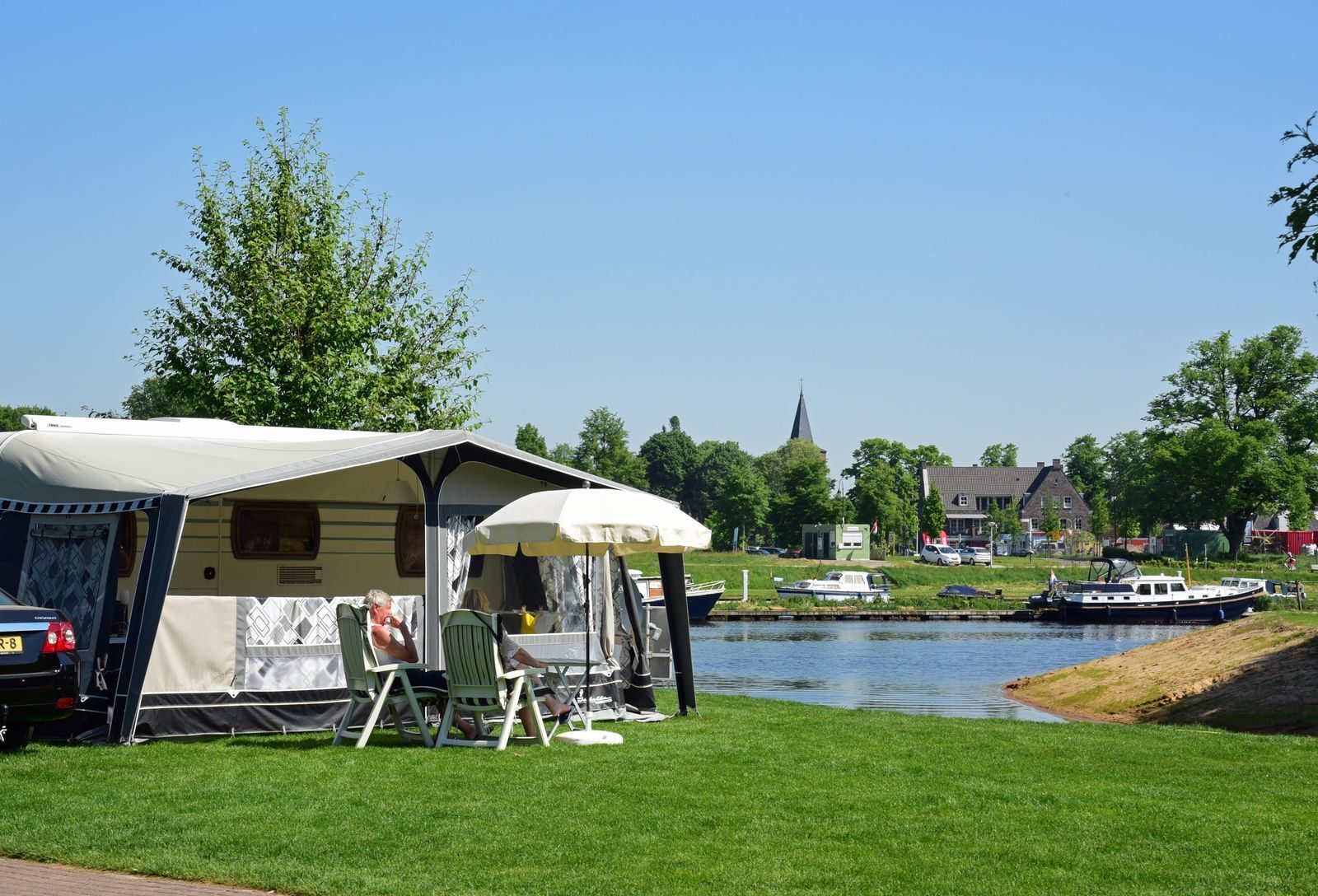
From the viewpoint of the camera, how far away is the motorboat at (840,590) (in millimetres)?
69000

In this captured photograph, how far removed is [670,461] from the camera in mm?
149125

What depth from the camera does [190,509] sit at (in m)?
15.0

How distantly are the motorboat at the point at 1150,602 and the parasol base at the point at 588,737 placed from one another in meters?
52.9

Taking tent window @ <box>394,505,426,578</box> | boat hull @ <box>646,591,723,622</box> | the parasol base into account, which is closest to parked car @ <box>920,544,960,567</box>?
boat hull @ <box>646,591,723,622</box>

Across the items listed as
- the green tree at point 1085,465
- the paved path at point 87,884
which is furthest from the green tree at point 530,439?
the paved path at point 87,884

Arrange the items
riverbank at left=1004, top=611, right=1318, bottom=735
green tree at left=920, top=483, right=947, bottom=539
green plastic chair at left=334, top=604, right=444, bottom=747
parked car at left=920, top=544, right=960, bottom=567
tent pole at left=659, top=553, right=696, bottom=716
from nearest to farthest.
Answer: green plastic chair at left=334, top=604, right=444, bottom=747 → tent pole at left=659, top=553, right=696, bottom=716 → riverbank at left=1004, top=611, right=1318, bottom=735 → parked car at left=920, top=544, right=960, bottom=567 → green tree at left=920, top=483, right=947, bottom=539

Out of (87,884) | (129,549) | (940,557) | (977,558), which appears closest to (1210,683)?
(129,549)

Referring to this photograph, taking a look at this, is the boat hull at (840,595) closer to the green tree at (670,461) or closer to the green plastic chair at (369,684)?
the green plastic chair at (369,684)

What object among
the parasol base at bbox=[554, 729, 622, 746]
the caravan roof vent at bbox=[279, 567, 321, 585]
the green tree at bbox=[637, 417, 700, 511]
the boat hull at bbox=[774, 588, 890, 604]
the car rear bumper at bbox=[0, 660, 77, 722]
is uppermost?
the green tree at bbox=[637, 417, 700, 511]

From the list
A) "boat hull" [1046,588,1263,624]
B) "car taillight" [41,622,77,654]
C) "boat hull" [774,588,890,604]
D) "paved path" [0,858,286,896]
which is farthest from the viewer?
"boat hull" [774,588,890,604]

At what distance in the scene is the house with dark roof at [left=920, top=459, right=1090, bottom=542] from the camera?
13712 cm

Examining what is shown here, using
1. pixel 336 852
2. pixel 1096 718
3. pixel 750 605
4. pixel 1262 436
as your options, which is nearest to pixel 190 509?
pixel 336 852

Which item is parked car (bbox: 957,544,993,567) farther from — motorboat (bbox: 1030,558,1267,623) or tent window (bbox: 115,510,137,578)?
tent window (bbox: 115,510,137,578)

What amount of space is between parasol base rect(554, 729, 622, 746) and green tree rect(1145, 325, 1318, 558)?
76.7 m
